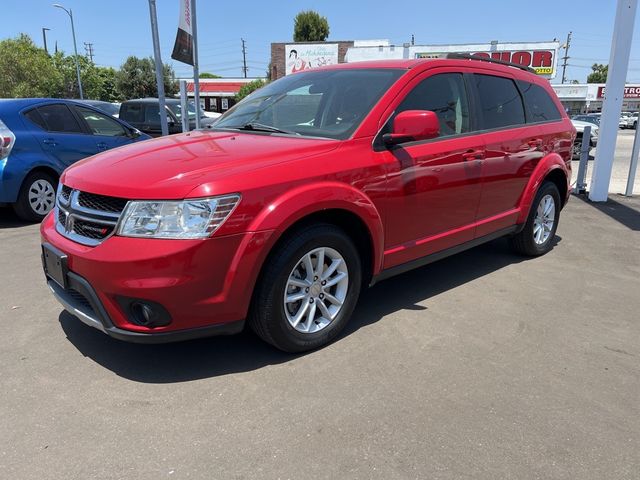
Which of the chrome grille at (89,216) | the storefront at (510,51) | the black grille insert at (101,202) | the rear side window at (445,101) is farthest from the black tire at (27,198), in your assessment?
the storefront at (510,51)

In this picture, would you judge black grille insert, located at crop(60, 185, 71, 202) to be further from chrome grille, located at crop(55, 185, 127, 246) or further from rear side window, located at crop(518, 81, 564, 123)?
rear side window, located at crop(518, 81, 564, 123)

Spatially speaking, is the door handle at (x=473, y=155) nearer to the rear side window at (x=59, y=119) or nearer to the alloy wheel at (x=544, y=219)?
the alloy wheel at (x=544, y=219)

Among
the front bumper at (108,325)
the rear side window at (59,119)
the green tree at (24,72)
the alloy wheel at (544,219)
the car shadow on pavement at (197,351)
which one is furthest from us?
the green tree at (24,72)

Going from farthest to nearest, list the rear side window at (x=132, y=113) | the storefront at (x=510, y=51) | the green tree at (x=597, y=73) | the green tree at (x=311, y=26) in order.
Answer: the green tree at (x=597, y=73)
the green tree at (x=311, y=26)
the storefront at (x=510, y=51)
the rear side window at (x=132, y=113)

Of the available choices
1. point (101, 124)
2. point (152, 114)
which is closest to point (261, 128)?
point (101, 124)

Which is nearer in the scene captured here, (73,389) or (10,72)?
(73,389)

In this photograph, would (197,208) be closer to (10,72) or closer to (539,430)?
(539,430)

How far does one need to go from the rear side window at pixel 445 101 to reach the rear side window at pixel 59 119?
5279 mm

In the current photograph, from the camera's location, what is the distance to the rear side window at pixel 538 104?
5000 mm

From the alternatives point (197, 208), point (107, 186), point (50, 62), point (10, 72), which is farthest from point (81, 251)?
point (50, 62)

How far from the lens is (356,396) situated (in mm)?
2791

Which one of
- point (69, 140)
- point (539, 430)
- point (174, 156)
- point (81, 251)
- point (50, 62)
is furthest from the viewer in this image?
point (50, 62)

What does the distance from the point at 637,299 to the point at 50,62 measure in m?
45.4

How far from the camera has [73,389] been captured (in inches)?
112
